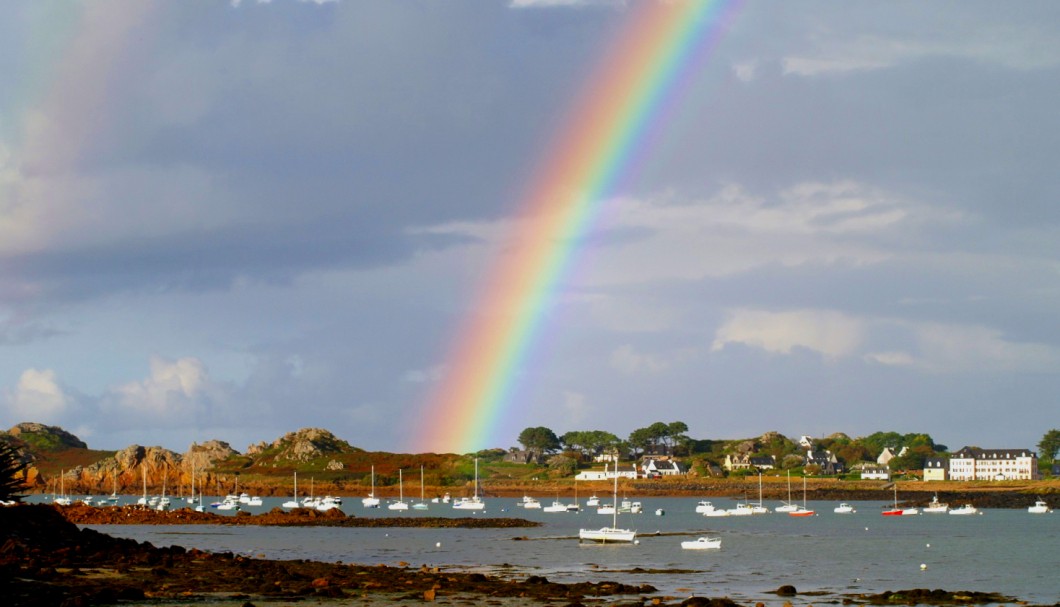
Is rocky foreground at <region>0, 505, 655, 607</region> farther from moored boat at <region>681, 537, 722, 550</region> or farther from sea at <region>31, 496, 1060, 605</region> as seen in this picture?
moored boat at <region>681, 537, 722, 550</region>

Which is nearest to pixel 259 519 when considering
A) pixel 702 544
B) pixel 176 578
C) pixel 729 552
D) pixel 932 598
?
pixel 702 544

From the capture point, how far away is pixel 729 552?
291ft

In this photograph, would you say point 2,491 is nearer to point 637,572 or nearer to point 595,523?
point 637,572

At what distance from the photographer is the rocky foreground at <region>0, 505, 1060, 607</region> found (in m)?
44.8

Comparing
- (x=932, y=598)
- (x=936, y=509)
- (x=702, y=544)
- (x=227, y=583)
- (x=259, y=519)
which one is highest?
(x=227, y=583)

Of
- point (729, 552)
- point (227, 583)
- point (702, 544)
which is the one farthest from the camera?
point (702, 544)

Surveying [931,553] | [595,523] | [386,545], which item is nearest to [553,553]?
[386,545]

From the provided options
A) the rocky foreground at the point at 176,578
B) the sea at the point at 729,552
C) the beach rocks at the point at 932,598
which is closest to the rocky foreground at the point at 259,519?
the sea at the point at 729,552

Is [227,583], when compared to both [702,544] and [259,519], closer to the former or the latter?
[702,544]

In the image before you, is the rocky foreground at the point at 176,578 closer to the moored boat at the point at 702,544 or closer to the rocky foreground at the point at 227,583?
the rocky foreground at the point at 227,583

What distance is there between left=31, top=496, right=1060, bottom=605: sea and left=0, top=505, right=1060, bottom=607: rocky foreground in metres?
4.18

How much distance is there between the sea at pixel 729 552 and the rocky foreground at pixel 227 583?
4180 mm

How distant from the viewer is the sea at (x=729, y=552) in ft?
203

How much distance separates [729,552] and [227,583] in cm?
4844
